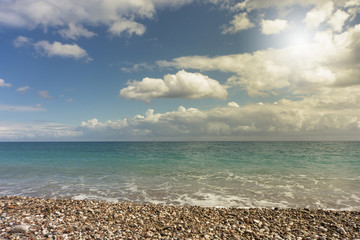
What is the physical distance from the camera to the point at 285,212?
36.4ft

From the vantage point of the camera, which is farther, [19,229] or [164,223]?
[164,223]

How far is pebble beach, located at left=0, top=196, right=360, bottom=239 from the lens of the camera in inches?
309

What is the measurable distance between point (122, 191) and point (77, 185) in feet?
18.1

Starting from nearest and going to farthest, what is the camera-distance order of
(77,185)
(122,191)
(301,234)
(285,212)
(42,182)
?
(301,234) < (285,212) < (122,191) < (77,185) < (42,182)

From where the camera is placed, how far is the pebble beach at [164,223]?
25.7 feet

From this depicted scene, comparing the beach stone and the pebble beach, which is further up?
the beach stone

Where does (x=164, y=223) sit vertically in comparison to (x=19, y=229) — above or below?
below

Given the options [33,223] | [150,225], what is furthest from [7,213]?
[150,225]

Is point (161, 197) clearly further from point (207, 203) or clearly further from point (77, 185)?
point (77, 185)

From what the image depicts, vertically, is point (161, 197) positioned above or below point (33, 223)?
below

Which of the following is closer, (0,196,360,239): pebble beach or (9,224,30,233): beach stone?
(9,224,30,233): beach stone

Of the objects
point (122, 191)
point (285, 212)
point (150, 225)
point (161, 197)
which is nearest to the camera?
point (150, 225)

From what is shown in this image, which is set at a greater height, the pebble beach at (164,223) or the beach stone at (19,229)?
the beach stone at (19,229)

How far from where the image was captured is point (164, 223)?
922 centimetres
